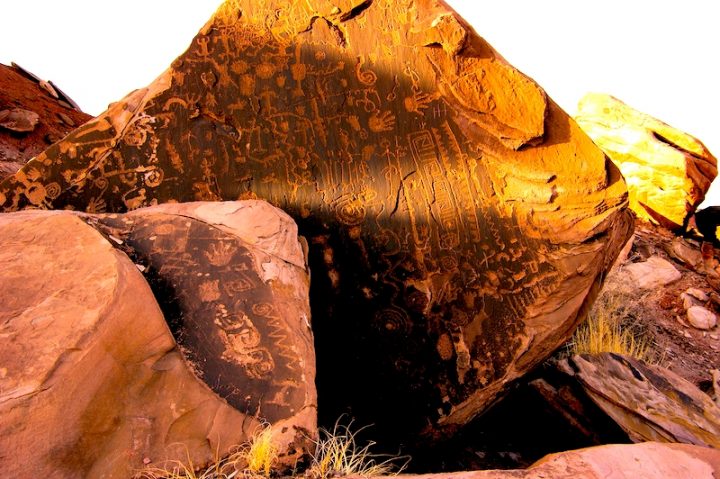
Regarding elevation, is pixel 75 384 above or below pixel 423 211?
below

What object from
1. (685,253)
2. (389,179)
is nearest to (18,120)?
(389,179)

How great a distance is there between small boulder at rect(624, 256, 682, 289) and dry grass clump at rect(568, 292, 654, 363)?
429mm

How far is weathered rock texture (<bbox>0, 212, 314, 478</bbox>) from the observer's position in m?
1.38

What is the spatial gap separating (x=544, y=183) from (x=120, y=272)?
1.83m

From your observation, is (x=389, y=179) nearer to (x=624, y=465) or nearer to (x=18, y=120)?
(x=624, y=465)

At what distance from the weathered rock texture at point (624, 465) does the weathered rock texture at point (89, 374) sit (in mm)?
662

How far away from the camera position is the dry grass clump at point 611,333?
3.38 metres

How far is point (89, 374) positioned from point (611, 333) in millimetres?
3421

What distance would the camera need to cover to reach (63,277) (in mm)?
1631

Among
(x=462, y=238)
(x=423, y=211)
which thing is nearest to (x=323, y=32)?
(x=423, y=211)

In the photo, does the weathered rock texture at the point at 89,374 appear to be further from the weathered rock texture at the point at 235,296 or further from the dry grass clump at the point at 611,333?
the dry grass clump at the point at 611,333

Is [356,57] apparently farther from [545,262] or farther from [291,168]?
[545,262]

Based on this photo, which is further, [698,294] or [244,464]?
[698,294]

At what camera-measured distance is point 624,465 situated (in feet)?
4.99
